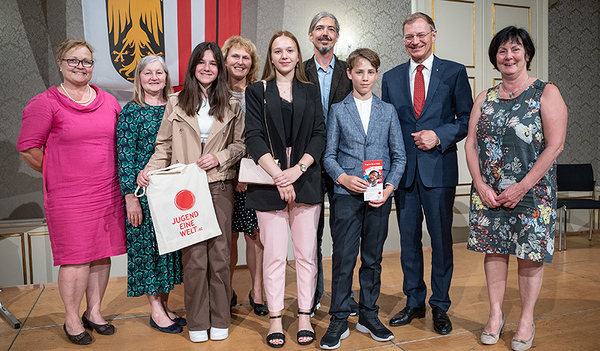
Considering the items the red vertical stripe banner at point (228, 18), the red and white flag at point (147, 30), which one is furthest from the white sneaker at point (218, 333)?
the red vertical stripe banner at point (228, 18)

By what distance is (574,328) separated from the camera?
2746 mm

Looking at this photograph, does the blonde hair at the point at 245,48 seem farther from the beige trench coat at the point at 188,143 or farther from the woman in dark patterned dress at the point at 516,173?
the woman in dark patterned dress at the point at 516,173

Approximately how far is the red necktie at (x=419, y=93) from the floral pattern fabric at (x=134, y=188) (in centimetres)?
156

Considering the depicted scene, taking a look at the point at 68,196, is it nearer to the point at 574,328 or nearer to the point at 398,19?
the point at 574,328

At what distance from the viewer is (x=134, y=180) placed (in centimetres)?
269

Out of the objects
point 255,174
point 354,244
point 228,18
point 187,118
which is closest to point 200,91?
point 187,118

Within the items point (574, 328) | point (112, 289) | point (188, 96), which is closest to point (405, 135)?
point (188, 96)

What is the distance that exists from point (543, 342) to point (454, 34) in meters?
3.81

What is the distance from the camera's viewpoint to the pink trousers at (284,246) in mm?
2543

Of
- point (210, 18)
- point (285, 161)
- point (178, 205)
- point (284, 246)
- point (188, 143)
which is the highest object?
point (210, 18)

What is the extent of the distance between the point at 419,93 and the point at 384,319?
4.76 ft

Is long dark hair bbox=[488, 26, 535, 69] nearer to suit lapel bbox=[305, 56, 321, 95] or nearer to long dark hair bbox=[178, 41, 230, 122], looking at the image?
suit lapel bbox=[305, 56, 321, 95]

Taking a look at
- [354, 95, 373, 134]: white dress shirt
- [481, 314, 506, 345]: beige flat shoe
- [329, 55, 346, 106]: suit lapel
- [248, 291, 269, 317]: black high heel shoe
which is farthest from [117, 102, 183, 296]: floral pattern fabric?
[481, 314, 506, 345]: beige flat shoe

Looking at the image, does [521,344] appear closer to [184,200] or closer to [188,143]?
[184,200]
